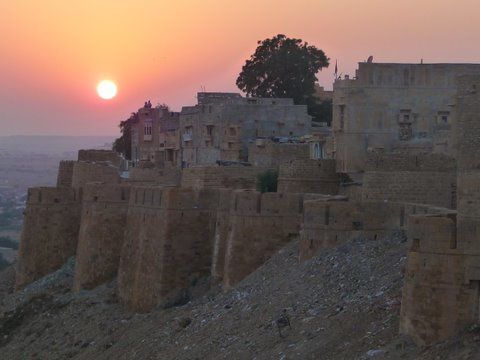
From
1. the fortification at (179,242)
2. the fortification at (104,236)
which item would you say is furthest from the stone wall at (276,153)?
the fortification at (179,242)

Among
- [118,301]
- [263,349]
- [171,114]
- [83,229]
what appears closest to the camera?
[263,349]

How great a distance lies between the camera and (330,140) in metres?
31.6

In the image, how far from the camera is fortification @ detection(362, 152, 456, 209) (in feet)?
74.9

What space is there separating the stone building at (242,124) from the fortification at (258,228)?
1447cm

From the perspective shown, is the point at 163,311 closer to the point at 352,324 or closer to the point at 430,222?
the point at 352,324

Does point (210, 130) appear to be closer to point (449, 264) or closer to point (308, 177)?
point (308, 177)

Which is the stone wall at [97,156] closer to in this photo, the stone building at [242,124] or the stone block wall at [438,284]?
the stone building at [242,124]

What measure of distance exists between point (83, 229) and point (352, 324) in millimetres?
14620

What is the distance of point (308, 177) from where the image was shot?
2742 cm

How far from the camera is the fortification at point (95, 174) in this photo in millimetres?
32656

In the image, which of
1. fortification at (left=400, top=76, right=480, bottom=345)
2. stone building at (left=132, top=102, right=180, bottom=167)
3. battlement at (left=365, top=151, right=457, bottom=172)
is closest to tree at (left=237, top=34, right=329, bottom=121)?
stone building at (left=132, top=102, right=180, bottom=167)

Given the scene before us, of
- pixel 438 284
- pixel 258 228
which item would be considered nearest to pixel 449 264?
pixel 438 284

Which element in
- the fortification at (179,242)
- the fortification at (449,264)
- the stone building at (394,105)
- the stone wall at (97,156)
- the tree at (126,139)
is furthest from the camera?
the tree at (126,139)

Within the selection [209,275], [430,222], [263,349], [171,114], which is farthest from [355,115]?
[171,114]
